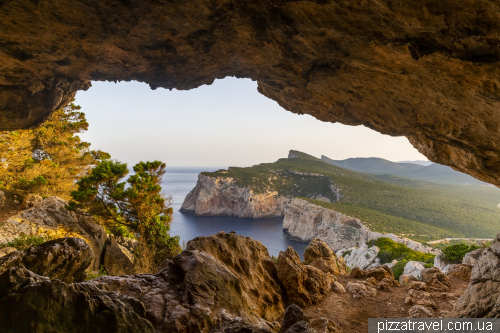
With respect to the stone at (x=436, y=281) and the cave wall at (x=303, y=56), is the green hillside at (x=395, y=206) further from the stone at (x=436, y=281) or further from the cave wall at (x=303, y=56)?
the cave wall at (x=303, y=56)

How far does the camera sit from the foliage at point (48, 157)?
14.5 meters

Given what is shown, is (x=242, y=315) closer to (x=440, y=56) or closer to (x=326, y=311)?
(x=326, y=311)

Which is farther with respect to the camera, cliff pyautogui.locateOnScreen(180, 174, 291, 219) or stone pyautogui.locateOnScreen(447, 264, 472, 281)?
cliff pyautogui.locateOnScreen(180, 174, 291, 219)

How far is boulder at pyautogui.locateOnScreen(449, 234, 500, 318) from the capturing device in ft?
15.7

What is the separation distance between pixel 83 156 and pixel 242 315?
70.5 feet

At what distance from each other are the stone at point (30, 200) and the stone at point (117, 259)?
477 centimetres

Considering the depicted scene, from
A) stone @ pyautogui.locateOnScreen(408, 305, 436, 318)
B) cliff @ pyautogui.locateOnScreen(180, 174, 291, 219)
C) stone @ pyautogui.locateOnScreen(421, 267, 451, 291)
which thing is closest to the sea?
cliff @ pyautogui.locateOnScreen(180, 174, 291, 219)

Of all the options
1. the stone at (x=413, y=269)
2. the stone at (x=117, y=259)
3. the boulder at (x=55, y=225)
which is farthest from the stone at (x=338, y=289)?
the boulder at (x=55, y=225)

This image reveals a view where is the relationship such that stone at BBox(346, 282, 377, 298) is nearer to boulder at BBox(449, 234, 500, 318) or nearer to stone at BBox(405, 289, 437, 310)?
stone at BBox(405, 289, 437, 310)

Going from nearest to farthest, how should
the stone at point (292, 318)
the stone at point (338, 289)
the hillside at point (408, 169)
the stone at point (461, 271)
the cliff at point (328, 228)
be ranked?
the stone at point (292, 318)
the stone at point (338, 289)
the stone at point (461, 271)
the cliff at point (328, 228)
the hillside at point (408, 169)

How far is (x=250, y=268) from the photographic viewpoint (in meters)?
7.42

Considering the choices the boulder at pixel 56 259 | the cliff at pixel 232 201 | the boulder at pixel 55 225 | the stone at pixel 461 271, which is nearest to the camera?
the boulder at pixel 56 259

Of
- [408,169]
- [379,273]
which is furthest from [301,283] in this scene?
[408,169]

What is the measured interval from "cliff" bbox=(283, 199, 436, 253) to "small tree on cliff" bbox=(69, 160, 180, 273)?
91.8ft
